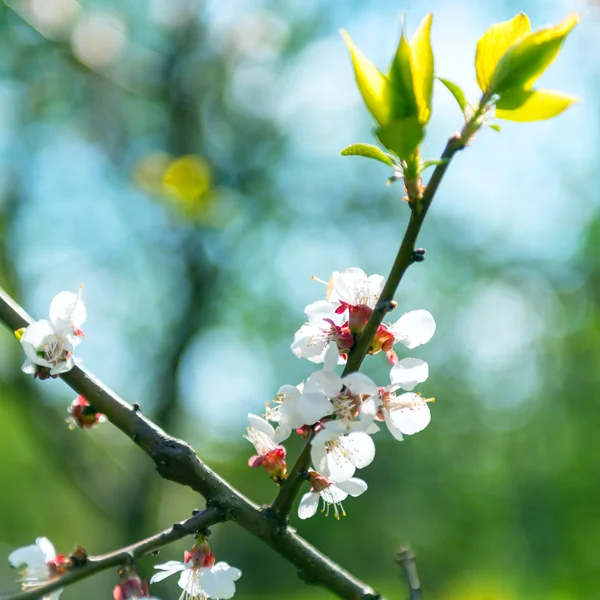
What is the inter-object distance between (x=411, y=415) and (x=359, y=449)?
0.24 feet

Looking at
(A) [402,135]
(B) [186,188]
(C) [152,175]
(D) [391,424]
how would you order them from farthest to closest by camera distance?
(C) [152,175] → (B) [186,188] → (D) [391,424] → (A) [402,135]

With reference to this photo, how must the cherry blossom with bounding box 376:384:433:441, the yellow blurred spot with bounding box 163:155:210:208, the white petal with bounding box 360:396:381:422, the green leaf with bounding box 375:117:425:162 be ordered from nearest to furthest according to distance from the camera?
the green leaf with bounding box 375:117:425:162 → the white petal with bounding box 360:396:381:422 → the cherry blossom with bounding box 376:384:433:441 → the yellow blurred spot with bounding box 163:155:210:208

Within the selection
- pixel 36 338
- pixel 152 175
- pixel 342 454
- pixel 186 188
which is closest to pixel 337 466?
pixel 342 454

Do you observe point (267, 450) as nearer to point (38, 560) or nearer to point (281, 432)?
point (281, 432)

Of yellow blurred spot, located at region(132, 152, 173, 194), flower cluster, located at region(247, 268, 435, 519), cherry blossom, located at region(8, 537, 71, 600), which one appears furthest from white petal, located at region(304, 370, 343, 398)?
yellow blurred spot, located at region(132, 152, 173, 194)

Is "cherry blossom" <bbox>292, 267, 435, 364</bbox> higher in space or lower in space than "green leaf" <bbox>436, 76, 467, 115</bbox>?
lower

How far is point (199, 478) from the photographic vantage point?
24.4 inches

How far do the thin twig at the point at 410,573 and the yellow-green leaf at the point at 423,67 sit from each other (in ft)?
1.76

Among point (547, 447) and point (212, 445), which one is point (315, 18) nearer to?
point (212, 445)

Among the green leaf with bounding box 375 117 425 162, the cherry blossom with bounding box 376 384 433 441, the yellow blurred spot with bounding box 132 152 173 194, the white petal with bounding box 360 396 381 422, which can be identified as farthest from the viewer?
the yellow blurred spot with bounding box 132 152 173 194

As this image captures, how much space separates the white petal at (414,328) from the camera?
0.75 metres

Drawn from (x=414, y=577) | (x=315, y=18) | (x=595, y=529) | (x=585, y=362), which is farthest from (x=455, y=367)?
(x=414, y=577)

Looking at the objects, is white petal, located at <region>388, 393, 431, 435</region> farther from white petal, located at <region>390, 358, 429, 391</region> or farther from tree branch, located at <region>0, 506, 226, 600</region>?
tree branch, located at <region>0, 506, 226, 600</region>

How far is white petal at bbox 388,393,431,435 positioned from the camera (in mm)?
740
